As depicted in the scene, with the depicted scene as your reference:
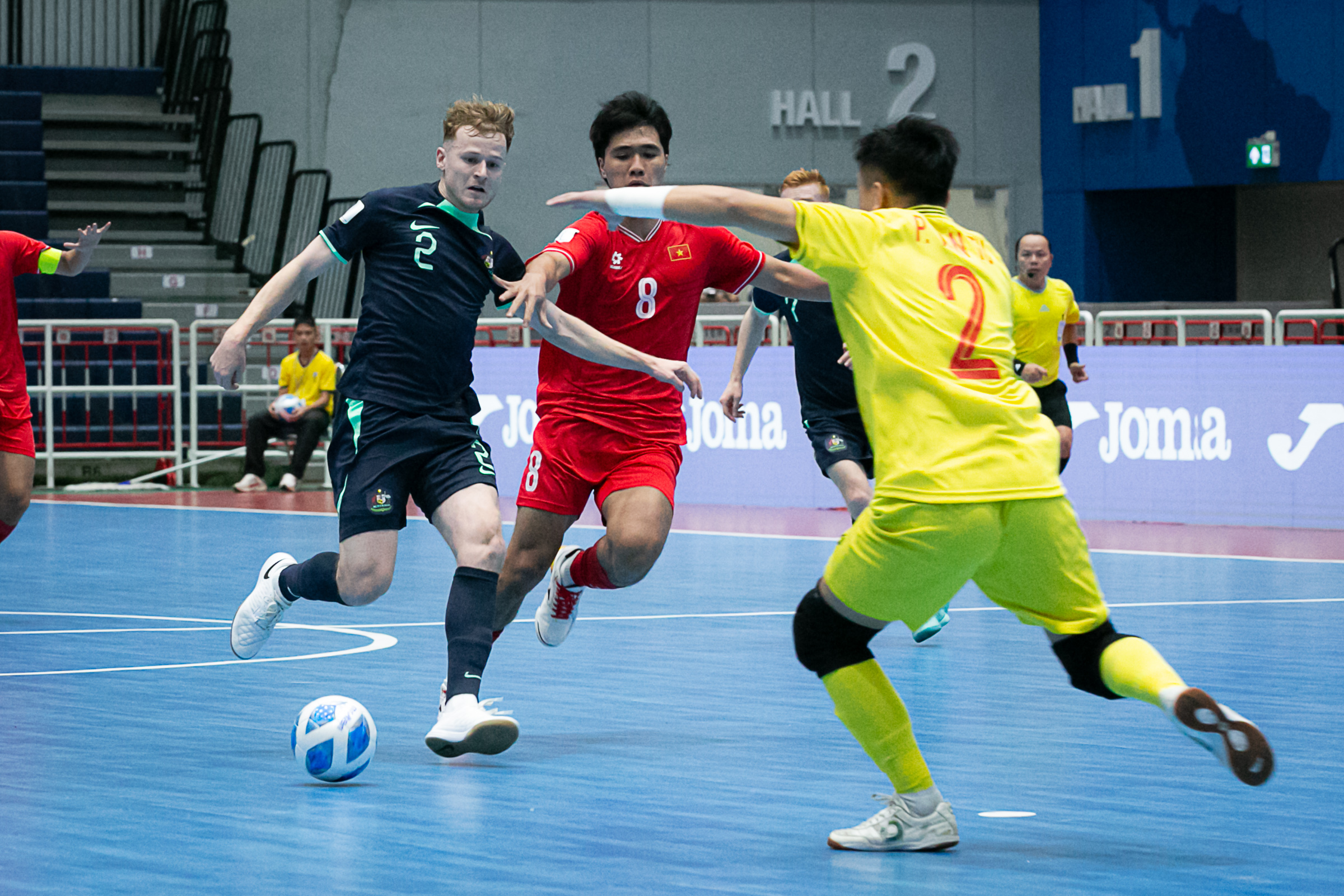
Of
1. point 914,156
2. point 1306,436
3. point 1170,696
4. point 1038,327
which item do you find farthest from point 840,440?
point 1306,436

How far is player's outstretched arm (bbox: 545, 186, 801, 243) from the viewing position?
4504 millimetres

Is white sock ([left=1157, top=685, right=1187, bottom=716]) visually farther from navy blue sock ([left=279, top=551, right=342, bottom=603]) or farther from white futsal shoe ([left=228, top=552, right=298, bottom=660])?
white futsal shoe ([left=228, top=552, right=298, bottom=660])

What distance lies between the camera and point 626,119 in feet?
21.2

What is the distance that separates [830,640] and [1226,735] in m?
0.95

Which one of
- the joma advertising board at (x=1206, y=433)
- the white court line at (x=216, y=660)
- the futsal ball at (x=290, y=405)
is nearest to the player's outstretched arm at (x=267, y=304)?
the white court line at (x=216, y=660)

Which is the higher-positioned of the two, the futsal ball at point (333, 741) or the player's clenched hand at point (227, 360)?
the player's clenched hand at point (227, 360)

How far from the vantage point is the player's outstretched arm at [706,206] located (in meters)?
4.50

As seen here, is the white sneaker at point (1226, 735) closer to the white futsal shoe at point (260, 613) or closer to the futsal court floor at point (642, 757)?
the futsal court floor at point (642, 757)

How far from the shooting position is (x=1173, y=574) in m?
11.4

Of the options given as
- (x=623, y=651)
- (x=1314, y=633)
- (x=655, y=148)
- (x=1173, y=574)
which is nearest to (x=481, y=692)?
(x=623, y=651)

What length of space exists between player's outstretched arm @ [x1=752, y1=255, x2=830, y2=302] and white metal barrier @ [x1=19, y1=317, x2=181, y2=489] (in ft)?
42.9

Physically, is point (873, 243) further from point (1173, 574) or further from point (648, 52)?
point (648, 52)

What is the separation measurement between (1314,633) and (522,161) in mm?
18786

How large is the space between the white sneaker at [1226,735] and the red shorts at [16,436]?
6396 mm
